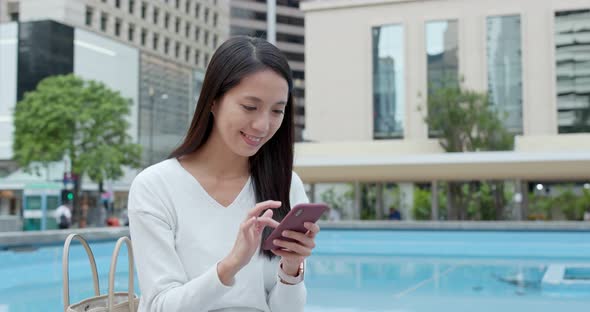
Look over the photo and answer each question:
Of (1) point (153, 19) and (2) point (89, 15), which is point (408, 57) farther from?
(1) point (153, 19)

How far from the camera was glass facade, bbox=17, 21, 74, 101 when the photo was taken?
37.3 m

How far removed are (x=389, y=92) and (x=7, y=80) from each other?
2128 centimetres

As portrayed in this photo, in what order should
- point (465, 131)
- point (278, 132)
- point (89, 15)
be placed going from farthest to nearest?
1. point (89, 15)
2. point (465, 131)
3. point (278, 132)

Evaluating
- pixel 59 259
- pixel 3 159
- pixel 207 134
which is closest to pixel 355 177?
pixel 59 259

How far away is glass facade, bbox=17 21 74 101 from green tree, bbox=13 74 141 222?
1075 centimetres

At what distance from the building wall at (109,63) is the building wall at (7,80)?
10.9 feet

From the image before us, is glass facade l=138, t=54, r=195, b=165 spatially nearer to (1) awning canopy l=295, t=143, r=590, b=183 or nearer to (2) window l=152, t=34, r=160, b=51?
(2) window l=152, t=34, r=160, b=51

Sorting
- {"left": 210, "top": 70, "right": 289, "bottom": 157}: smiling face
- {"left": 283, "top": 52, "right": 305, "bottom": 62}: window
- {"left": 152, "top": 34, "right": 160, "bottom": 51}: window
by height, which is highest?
{"left": 283, "top": 52, "right": 305, "bottom": 62}: window

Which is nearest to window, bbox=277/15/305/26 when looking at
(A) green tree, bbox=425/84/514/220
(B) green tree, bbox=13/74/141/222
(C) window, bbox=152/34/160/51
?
(C) window, bbox=152/34/160/51

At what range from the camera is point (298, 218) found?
1514 millimetres

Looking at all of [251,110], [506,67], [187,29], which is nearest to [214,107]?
[251,110]

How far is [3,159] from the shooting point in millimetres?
37000

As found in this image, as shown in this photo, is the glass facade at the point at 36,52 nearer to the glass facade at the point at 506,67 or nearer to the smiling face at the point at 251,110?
the glass facade at the point at 506,67

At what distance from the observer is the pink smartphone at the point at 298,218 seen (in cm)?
147
